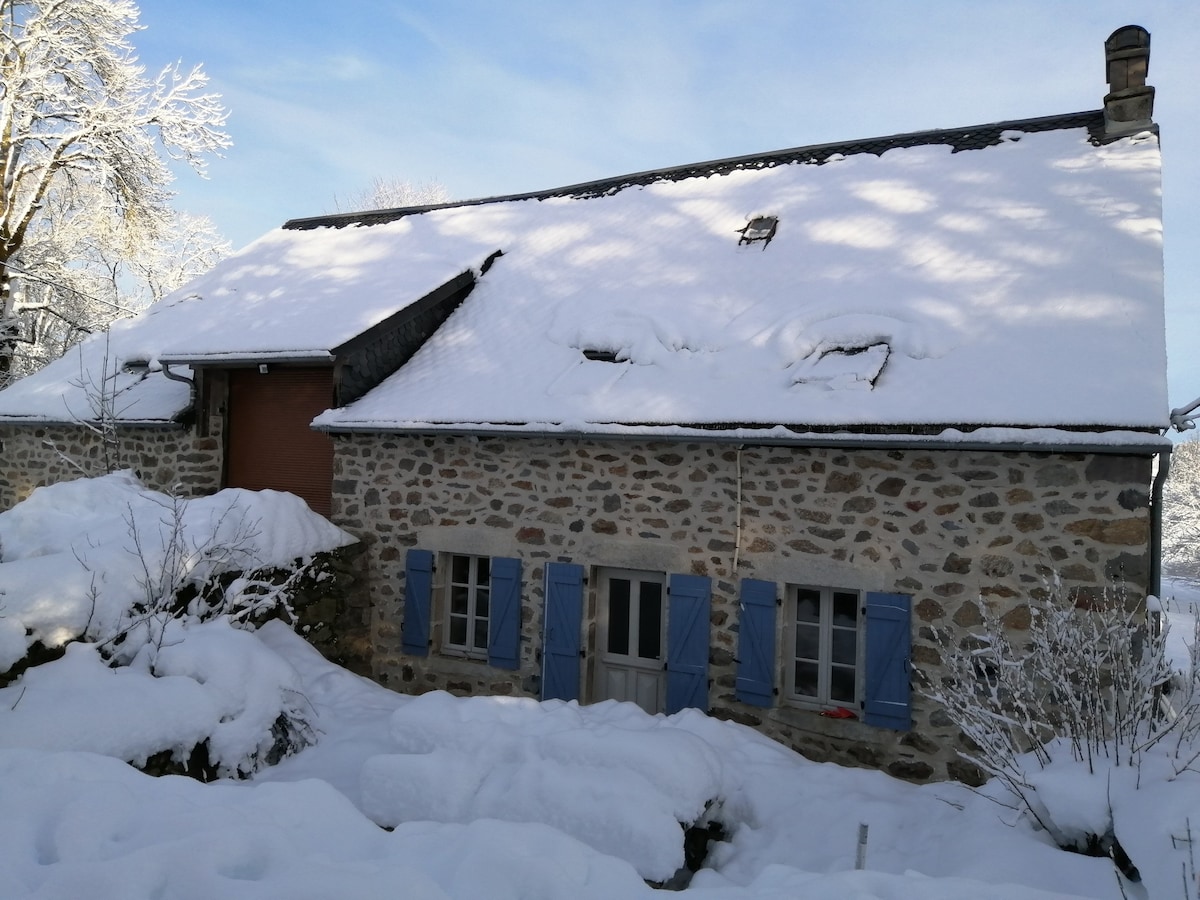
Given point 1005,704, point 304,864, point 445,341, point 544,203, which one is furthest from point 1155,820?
point 544,203

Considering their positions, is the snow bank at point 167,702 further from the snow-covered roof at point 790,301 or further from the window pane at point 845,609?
the window pane at point 845,609

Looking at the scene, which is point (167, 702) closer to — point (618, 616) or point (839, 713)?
point (618, 616)

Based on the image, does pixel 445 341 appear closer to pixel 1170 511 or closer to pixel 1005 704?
pixel 1005 704

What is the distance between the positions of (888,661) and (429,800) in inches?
124

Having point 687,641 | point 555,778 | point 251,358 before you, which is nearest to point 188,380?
point 251,358

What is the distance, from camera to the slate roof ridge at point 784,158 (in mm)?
8141

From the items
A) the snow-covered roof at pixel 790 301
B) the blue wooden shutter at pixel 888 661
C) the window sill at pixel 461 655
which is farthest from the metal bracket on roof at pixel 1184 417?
the window sill at pixel 461 655

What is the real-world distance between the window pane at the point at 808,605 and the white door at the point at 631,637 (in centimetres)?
106

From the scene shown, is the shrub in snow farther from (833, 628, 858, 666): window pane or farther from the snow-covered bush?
the snow-covered bush

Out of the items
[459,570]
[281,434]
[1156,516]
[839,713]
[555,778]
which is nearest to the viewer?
[555,778]

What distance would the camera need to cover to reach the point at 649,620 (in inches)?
258

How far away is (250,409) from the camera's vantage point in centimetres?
895

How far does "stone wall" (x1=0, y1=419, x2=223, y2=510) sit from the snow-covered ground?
215cm

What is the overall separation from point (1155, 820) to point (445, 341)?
7.09m
